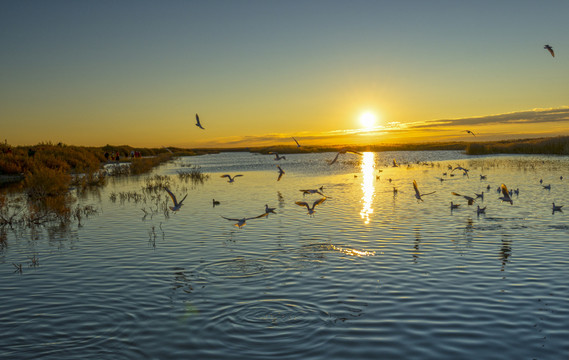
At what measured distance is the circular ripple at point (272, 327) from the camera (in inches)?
263

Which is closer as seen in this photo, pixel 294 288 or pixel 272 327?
pixel 272 327

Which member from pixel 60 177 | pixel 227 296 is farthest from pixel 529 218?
pixel 60 177

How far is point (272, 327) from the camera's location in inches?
289

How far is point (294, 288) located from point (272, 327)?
189 cm

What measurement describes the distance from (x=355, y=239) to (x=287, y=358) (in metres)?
7.44

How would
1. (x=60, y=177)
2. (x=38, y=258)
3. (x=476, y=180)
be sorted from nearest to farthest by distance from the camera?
1. (x=38, y=258)
2. (x=60, y=177)
3. (x=476, y=180)

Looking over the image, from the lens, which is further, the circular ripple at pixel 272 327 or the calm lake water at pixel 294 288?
the calm lake water at pixel 294 288

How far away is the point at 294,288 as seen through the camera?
918 cm

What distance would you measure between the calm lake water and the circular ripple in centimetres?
3

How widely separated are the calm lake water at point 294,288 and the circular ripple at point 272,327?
3 cm

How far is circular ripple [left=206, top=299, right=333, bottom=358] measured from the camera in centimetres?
667

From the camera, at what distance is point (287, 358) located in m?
6.35

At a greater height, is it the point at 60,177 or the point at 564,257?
the point at 60,177

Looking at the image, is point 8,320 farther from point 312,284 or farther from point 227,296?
point 312,284
